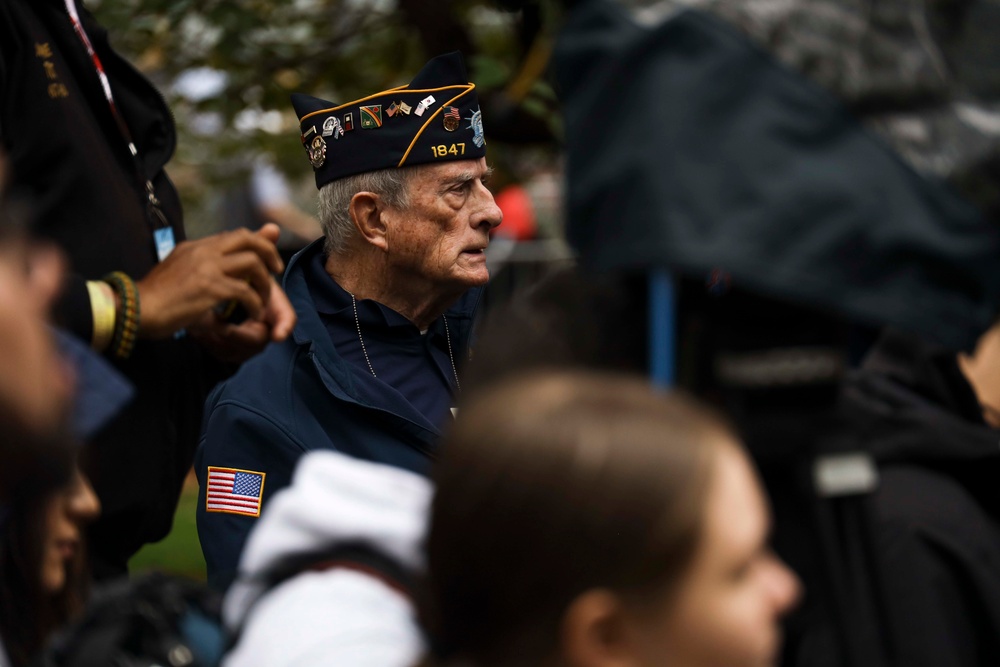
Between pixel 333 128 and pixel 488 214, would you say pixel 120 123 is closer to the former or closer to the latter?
pixel 333 128

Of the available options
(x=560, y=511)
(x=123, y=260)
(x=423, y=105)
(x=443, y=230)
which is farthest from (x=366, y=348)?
(x=560, y=511)

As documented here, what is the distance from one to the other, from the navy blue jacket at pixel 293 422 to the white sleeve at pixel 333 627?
3.86ft

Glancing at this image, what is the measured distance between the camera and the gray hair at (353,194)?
3.10 m

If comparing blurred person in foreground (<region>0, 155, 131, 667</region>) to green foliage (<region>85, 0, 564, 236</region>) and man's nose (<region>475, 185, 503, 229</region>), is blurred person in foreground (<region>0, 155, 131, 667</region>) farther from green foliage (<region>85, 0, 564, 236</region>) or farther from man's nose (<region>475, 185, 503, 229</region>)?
green foliage (<region>85, 0, 564, 236</region>)

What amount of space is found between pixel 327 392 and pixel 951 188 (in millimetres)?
1696

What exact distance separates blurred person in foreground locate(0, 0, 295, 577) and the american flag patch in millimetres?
181

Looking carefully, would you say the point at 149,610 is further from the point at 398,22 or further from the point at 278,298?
the point at 398,22

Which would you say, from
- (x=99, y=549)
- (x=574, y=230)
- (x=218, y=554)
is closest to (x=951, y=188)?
(x=574, y=230)

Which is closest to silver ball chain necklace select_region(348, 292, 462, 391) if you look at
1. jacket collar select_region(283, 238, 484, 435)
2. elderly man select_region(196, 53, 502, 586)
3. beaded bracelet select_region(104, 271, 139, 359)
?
elderly man select_region(196, 53, 502, 586)

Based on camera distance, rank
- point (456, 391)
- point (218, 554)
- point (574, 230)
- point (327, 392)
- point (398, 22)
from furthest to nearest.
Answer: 1. point (398, 22)
2. point (456, 391)
3. point (327, 392)
4. point (218, 554)
5. point (574, 230)

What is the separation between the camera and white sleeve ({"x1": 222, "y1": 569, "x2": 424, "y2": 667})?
1.27m

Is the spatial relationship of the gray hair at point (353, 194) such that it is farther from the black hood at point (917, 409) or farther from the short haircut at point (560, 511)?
the short haircut at point (560, 511)

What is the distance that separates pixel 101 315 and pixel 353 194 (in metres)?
1.34

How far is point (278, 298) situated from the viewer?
1.91 metres
